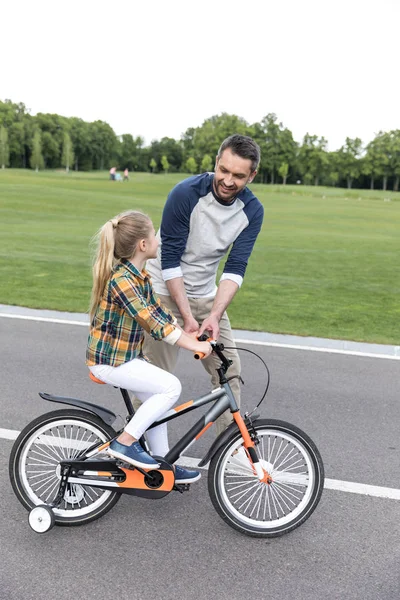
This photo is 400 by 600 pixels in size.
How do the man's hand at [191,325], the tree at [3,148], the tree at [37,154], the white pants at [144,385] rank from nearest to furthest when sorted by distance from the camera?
1. the white pants at [144,385]
2. the man's hand at [191,325]
3. the tree at [3,148]
4. the tree at [37,154]

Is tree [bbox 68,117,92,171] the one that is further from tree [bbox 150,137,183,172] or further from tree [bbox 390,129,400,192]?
tree [bbox 390,129,400,192]

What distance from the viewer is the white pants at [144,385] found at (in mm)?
3295

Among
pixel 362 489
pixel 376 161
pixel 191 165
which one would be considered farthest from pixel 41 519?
pixel 191 165

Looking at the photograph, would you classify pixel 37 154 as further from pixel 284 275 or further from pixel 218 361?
pixel 218 361

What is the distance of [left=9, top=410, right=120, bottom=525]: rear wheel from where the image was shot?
3402 millimetres

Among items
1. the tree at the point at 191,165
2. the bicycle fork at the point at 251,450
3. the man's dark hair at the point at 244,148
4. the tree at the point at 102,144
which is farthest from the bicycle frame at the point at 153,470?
the tree at the point at 102,144

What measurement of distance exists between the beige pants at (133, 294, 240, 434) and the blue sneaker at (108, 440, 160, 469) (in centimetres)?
56

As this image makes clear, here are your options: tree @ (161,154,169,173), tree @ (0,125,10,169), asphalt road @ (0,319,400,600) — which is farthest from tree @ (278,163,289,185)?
asphalt road @ (0,319,400,600)

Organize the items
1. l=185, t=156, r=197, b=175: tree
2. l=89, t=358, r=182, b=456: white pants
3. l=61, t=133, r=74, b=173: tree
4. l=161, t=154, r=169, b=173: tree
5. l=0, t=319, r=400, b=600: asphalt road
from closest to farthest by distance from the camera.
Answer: l=0, t=319, r=400, b=600: asphalt road → l=89, t=358, r=182, b=456: white pants → l=61, t=133, r=74, b=173: tree → l=185, t=156, r=197, b=175: tree → l=161, t=154, r=169, b=173: tree

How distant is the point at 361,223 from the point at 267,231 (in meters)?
9.46

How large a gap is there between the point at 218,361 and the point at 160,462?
2.64ft

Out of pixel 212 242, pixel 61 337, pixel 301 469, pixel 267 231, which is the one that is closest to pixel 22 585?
pixel 301 469

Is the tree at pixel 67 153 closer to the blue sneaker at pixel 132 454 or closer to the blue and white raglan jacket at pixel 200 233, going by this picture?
the blue and white raglan jacket at pixel 200 233

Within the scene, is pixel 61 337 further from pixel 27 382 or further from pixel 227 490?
pixel 227 490
